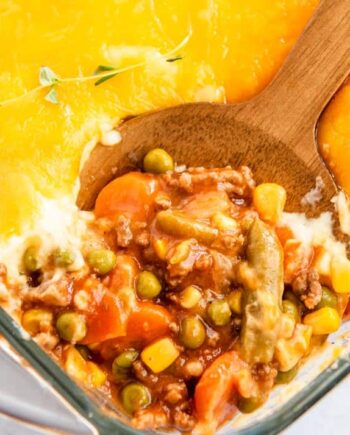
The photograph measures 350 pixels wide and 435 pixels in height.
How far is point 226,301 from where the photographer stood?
Result: 3.10 m

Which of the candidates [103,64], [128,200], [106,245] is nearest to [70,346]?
[106,245]

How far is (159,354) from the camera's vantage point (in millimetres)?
3037

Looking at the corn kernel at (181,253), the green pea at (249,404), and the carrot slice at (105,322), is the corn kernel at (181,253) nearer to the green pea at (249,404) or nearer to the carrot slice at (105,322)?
the carrot slice at (105,322)

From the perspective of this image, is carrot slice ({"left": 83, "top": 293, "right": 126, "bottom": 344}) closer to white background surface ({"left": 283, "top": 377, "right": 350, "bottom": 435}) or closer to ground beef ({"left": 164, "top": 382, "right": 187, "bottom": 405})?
ground beef ({"left": 164, "top": 382, "right": 187, "bottom": 405})

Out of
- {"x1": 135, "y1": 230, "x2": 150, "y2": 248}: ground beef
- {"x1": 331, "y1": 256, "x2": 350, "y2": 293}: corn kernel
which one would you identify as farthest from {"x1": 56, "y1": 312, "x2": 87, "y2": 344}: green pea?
{"x1": 331, "y1": 256, "x2": 350, "y2": 293}: corn kernel

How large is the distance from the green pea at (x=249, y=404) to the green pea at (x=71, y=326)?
0.66 m

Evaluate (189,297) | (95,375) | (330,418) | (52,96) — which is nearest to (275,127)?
(189,297)

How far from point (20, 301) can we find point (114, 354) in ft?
1.37

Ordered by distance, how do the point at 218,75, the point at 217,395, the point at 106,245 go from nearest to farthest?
the point at 217,395 < the point at 106,245 < the point at 218,75

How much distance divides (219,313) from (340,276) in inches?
22.5

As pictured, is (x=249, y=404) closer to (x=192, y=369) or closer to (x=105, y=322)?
(x=192, y=369)

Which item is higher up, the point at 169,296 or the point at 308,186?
the point at 308,186

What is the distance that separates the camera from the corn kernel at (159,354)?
9.96 ft

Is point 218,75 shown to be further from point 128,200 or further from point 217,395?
point 217,395
